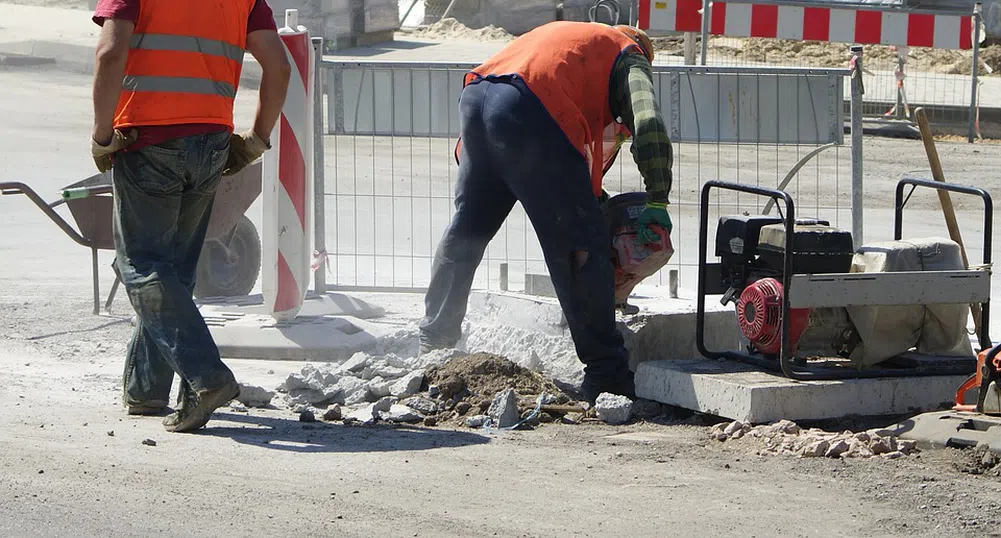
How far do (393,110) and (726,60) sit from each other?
48.9 ft

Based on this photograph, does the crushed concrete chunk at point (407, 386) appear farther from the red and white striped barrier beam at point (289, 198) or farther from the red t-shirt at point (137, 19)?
the red and white striped barrier beam at point (289, 198)

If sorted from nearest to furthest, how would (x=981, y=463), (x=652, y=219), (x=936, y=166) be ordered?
(x=981, y=463) < (x=652, y=219) < (x=936, y=166)

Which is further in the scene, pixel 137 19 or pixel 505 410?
pixel 505 410

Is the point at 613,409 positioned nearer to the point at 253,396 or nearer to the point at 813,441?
the point at 813,441

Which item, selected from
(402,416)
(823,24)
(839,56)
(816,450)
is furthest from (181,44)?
(839,56)

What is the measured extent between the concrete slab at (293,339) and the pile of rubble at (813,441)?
237 cm

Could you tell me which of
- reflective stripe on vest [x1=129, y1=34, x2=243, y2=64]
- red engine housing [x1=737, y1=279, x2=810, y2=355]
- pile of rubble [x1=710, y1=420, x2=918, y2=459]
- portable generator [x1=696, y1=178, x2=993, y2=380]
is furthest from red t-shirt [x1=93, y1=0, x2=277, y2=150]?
pile of rubble [x1=710, y1=420, x2=918, y2=459]

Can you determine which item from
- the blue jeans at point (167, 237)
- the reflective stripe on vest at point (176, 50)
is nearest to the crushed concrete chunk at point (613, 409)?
the blue jeans at point (167, 237)

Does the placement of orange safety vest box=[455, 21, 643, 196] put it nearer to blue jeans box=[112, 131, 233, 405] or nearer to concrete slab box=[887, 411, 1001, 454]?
blue jeans box=[112, 131, 233, 405]

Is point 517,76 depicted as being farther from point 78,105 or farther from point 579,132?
point 78,105

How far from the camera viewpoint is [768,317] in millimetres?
5777

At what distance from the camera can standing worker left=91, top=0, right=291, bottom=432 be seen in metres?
5.21

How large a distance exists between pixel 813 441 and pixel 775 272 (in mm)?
830

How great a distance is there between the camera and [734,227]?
20.0 feet
